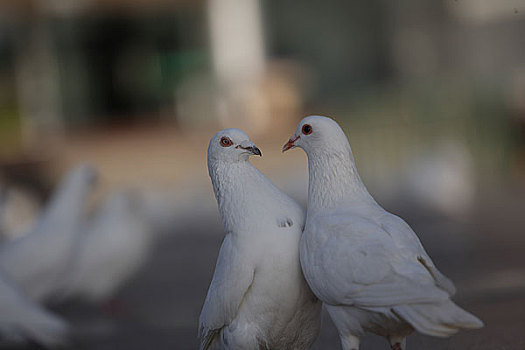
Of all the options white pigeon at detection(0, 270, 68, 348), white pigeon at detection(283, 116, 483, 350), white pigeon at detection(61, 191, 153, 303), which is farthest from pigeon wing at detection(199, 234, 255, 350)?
white pigeon at detection(61, 191, 153, 303)

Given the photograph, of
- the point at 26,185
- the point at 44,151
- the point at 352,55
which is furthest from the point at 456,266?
the point at 352,55

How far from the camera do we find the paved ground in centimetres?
370

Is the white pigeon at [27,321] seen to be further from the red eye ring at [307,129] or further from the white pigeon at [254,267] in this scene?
the red eye ring at [307,129]

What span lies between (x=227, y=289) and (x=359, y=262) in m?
0.53

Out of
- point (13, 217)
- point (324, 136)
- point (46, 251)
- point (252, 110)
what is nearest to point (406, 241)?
point (324, 136)

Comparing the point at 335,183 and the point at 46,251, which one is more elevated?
the point at 335,183

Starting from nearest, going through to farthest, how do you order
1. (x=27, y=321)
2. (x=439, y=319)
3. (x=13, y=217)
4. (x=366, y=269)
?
(x=439, y=319) < (x=366, y=269) < (x=27, y=321) < (x=13, y=217)

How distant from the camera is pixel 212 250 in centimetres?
772

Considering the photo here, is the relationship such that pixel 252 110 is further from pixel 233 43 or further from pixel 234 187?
pixel 234 187

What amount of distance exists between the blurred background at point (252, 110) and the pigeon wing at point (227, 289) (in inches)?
91.0

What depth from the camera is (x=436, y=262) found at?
6.11 metres

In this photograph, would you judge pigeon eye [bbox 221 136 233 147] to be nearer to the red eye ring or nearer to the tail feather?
the red eye ring

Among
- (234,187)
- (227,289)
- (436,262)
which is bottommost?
(436,262)

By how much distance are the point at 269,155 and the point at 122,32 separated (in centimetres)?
799
